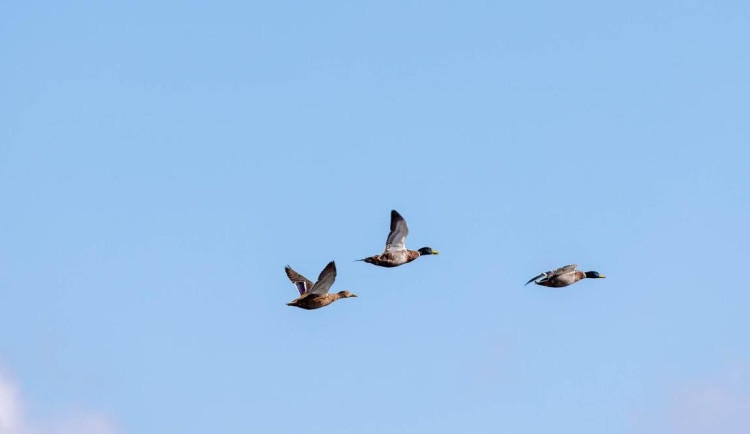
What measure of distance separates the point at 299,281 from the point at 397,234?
573 cm

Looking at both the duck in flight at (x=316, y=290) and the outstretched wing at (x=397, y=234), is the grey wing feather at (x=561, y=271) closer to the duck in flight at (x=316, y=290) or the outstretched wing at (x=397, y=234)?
the outstretched wing at (x=397, y=234)

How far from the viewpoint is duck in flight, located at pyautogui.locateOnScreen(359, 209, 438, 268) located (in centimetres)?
6384

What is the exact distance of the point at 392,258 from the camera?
6450 cm

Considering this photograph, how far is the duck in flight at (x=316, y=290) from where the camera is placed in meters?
57.6

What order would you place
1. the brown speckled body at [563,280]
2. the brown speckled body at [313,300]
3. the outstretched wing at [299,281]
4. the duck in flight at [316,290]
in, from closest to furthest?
the duck in flight at [316,290] → the brown speckled body at [313,300] → the outstretched wing at [299,281] → the brown speckled body at [563,280]

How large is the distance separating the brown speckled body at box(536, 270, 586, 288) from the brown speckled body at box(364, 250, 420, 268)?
719cm

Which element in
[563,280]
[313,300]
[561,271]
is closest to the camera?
[313,300]

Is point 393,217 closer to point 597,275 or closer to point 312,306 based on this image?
point 312,306

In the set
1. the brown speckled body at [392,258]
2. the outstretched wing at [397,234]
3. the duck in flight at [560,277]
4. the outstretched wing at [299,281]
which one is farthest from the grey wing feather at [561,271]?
the outstretched wing at [299,281]

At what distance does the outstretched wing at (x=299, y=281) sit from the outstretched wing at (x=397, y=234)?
4.68 meters

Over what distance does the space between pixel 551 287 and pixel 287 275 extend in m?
14.8

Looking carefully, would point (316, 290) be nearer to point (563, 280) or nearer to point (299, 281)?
point (299, 281)

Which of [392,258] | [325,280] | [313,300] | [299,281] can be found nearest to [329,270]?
[325,280]

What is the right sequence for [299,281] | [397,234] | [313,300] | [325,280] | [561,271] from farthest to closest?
[561,271] → [397,234] → [299,281] → [313,300] → [325,280]
